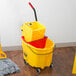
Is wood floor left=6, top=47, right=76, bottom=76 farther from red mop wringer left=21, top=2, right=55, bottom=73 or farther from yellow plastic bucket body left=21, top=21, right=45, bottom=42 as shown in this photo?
yellow plastic bucket body left=21, top=21, right=45, bottom=42

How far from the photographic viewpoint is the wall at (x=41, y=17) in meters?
2.25

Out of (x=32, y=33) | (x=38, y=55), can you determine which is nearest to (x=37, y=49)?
(x=38, y=55)

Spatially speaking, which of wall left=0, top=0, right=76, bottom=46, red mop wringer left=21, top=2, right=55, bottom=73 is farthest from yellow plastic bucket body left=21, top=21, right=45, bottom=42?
wall left=0, top=0, right=76, bottom=46

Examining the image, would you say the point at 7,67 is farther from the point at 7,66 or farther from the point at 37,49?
the point at 37,49

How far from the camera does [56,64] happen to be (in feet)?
7.09

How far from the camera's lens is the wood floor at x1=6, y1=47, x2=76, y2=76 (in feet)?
6.46

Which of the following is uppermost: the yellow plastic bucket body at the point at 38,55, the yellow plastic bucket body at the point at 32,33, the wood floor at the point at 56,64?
the yellow plastic bucket body at the point at 32,33

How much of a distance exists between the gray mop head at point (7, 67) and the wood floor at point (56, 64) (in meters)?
0.07

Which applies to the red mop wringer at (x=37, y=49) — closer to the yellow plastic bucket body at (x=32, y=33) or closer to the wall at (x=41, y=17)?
the yellow plastic bucket body at (x=32, y=33)

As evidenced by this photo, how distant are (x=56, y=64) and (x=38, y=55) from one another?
42cm

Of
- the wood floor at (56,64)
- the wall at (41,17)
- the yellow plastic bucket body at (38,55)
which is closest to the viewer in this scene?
the yellow plastic bucket body at (38,55)

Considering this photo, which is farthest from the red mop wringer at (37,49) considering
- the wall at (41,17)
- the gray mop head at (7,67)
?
the wall at (41,17)

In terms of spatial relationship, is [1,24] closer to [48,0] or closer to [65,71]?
[48,0]

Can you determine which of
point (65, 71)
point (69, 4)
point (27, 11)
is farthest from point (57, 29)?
point (65, 71)
